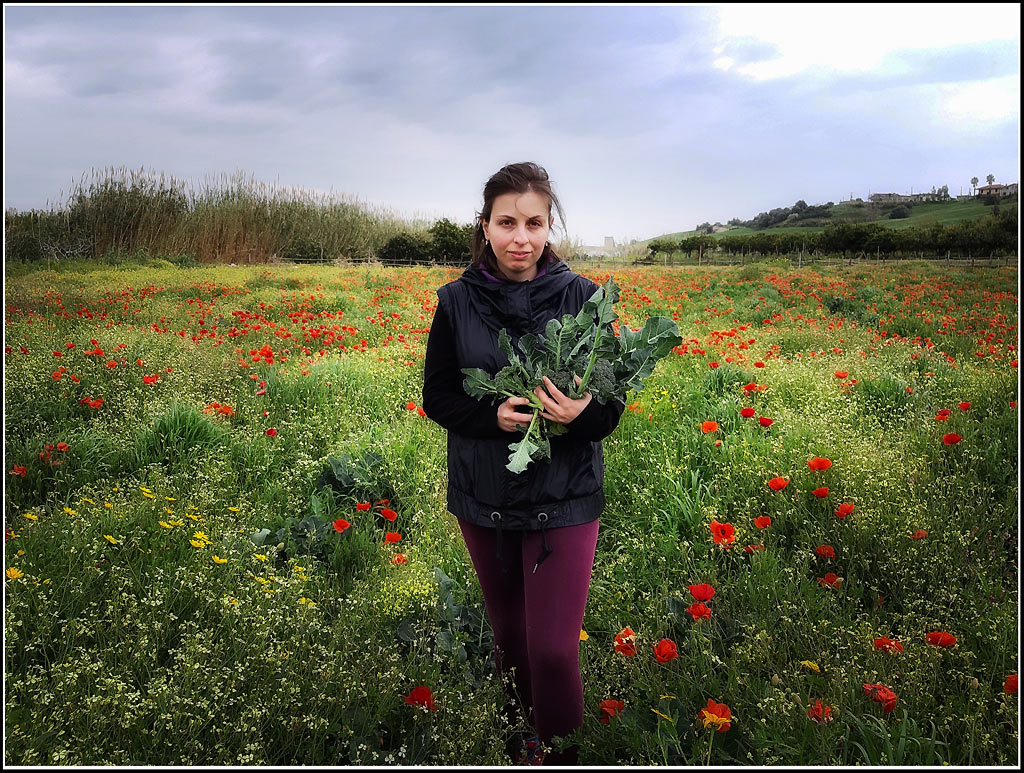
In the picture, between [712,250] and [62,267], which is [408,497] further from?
[712,250]

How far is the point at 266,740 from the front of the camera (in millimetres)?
2074

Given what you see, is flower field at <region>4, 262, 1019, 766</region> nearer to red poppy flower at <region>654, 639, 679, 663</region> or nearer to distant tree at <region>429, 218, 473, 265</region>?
red poppy flower at <region>654, 639, 679, 663</region>

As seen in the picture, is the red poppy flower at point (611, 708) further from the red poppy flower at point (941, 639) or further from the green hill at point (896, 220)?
the green hill at point (896, 220)

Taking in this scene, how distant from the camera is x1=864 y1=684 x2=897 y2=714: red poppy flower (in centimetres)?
185

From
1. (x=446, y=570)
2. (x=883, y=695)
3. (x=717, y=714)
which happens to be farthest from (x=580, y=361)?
(x=446, y=570)

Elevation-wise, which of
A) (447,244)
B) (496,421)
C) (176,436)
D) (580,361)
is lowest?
(176,436)

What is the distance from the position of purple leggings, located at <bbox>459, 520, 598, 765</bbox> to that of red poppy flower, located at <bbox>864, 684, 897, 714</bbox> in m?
0.89

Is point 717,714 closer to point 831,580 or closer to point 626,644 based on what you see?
point 626,644

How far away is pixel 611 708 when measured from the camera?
202 cm

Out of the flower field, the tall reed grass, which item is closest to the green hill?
the flower field

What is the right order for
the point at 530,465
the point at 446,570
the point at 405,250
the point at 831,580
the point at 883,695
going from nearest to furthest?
the point at 883,695
the point at 530,465
the point at 831,580
the point at 446,570
the point at 405,250

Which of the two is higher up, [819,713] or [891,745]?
[819,713]

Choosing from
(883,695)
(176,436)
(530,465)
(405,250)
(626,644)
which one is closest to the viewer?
(883,695)

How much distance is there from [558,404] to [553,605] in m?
0.67
